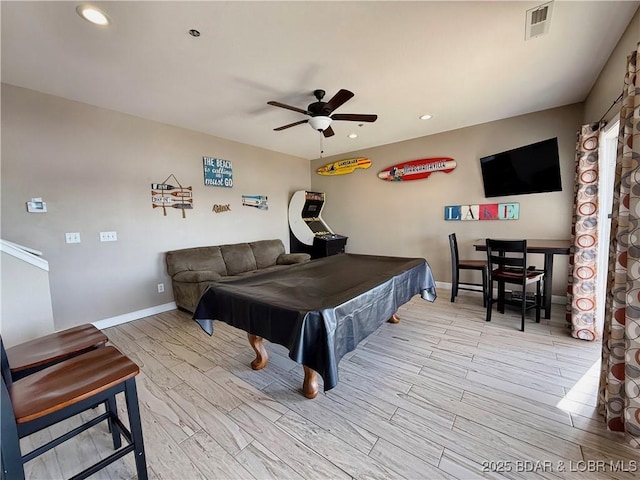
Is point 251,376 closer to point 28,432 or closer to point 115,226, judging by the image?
point 28,432

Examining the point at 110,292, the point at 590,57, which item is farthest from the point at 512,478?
the point at 110,292

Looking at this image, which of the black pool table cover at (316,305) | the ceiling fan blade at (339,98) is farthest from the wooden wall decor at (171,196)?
the ceiling fan blade at (339,98)

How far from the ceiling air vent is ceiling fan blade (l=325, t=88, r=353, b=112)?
137 cm

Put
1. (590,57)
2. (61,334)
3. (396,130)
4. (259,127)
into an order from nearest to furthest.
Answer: (61,334) → (590,57) → (259,127) → (396,130)

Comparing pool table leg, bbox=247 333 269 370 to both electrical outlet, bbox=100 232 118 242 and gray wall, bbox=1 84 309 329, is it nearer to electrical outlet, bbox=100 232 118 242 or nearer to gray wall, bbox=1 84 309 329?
gray wall, bbox=1 84 309 329

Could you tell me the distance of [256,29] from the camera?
6.37ft

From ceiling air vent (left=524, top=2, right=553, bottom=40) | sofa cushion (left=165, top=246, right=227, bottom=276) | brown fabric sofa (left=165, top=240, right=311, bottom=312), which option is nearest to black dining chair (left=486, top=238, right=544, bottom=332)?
ceiling air vent (left=524, top=2, right=553, bottom=40)

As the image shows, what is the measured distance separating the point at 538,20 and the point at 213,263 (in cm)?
433

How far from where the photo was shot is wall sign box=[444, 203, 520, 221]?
12.8 ft

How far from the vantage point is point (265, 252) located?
4.73 metres

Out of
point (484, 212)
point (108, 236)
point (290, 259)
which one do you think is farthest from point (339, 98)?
point (108, 236)

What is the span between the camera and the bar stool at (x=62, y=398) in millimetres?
996

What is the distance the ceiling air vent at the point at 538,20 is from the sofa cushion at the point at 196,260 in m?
4.28

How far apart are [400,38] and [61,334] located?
3.24 meters
